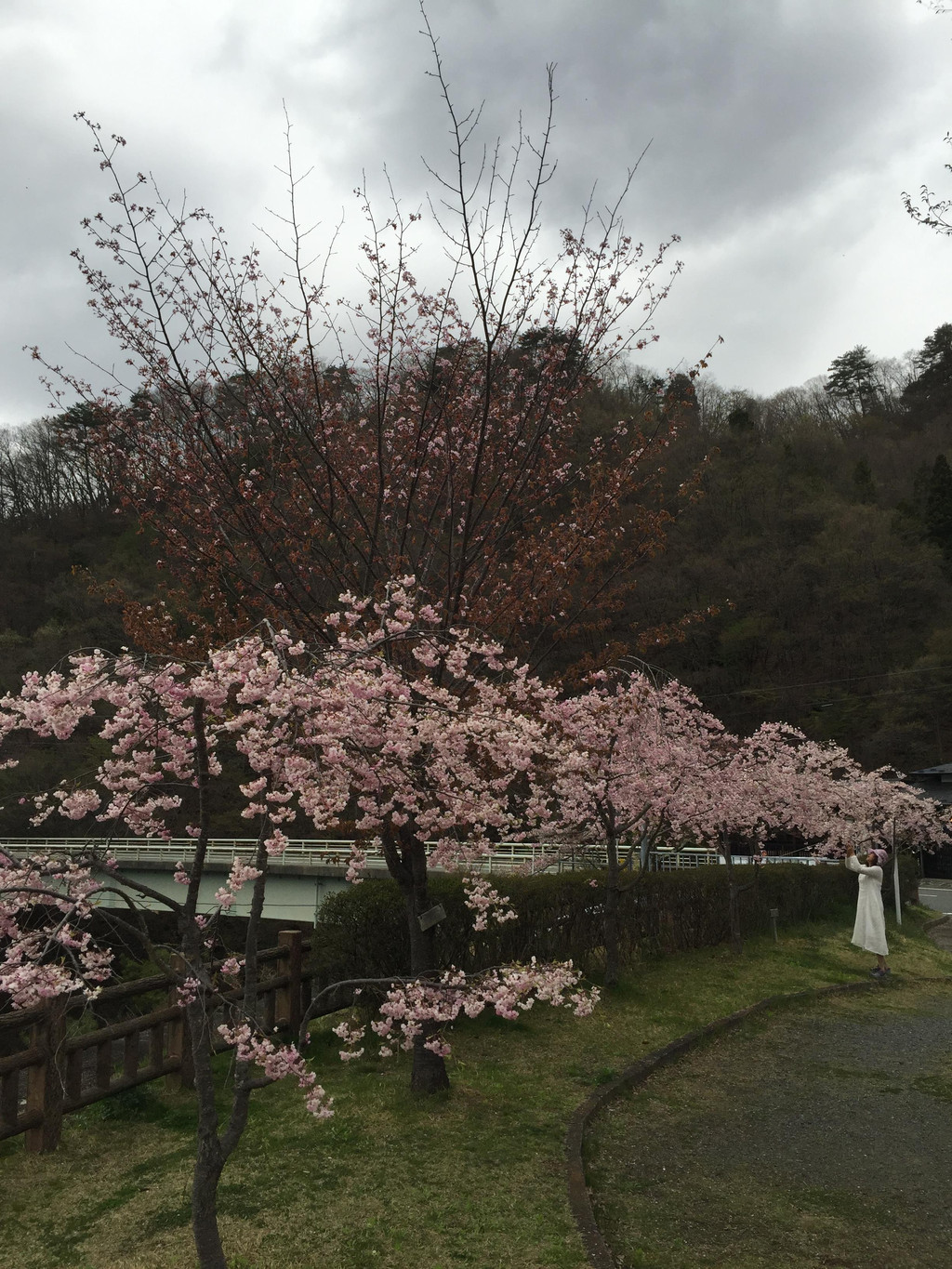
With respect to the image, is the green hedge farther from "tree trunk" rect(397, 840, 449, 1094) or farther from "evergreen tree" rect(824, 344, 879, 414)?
"evergreen tree" rect(824, 344, 879, 414)

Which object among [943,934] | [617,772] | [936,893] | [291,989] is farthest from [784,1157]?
[936,893]

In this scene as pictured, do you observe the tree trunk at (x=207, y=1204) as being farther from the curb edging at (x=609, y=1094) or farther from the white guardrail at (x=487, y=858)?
the white guardrail at (x=487, y=858)

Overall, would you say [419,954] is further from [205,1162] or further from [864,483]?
[864,483]

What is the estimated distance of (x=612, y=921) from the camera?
10320 mm

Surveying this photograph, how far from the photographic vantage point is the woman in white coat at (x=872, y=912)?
477 inches

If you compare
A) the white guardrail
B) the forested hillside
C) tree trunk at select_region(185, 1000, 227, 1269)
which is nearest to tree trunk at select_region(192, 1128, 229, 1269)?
tree trunk at select_region(185, 1000, 227, 1269)

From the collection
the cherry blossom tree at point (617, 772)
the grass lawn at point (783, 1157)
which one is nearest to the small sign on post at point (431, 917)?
the grass lawn at point (783, 1157)

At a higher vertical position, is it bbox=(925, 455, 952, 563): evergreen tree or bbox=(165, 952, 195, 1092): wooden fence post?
bbox=(925, 455, 952, 563): evergreen tree

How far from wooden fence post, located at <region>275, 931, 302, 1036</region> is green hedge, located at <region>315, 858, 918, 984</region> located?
0.23m

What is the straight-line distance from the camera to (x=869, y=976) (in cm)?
1195

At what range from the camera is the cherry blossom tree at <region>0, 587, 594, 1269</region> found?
3.69m

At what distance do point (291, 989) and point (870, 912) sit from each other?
8549mm

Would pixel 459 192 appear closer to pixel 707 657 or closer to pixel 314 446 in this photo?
pixel 314 446

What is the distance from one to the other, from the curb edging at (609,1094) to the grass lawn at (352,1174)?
0.28 feet
